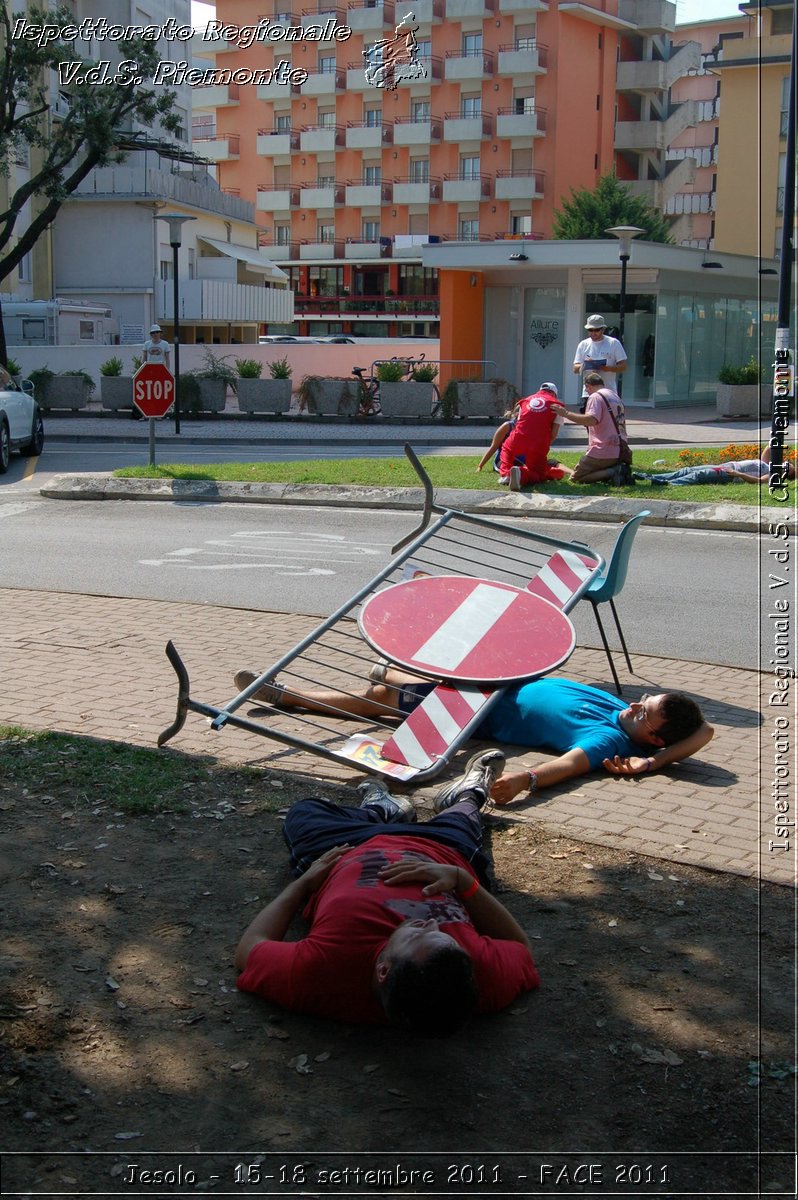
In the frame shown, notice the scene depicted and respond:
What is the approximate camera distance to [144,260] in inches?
1897

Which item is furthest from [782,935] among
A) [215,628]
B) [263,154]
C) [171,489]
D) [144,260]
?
[263,154]

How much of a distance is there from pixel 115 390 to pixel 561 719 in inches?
1016

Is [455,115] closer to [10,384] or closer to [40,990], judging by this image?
[10,384]

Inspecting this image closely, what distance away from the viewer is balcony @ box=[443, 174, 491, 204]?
69.4 m

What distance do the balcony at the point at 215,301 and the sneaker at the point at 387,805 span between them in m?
44.7

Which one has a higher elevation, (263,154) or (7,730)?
(263,154)

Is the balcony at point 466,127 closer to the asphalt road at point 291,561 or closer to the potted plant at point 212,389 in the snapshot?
the potted plant at point 212,389

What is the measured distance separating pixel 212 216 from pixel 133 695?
49.8 m

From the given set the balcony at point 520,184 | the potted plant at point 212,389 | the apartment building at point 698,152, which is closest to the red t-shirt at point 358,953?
the potted plant at point 212,389

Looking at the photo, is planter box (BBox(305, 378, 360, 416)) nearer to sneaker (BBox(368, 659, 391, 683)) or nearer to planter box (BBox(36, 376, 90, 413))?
planter box (BBox(36, 376, 90, 413))

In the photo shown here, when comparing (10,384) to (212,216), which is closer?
(10,384)

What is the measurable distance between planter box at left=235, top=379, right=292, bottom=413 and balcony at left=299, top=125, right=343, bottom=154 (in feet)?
157

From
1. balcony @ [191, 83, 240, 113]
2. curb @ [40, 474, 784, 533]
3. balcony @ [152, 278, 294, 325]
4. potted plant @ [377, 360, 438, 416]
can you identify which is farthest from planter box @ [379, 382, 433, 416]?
balcony @ [191, 83, 240, 113]

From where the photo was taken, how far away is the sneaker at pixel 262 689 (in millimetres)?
6316
